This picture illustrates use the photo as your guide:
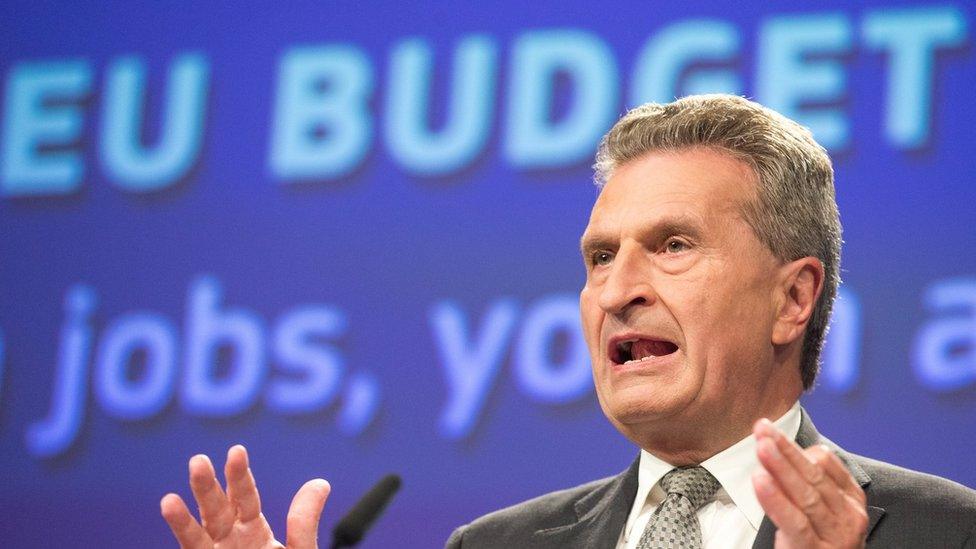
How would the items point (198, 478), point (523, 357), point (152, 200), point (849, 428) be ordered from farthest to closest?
point (152, 200) → point (523, 357) → point (849, 428) → point (198, 478)

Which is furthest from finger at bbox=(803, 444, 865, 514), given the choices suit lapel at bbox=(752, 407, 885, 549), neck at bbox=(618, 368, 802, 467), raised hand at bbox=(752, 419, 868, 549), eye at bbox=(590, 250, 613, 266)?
eye at bbox=(590, 250, 613, 266)

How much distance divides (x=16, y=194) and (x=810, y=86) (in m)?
2.52

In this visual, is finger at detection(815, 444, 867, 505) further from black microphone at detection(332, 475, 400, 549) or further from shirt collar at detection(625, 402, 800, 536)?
black microphone at detection(332, 475, 400, 549)

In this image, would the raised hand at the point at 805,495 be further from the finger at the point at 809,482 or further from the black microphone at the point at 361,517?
the black microphone at the point at 361,517

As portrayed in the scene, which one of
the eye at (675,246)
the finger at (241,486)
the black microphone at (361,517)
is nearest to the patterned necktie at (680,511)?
the eye at (675,246)

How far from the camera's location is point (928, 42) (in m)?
3.37

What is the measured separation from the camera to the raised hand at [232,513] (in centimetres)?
184

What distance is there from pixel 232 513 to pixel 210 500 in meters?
0.05

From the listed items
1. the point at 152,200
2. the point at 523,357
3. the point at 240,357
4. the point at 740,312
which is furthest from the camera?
the point at 152,200

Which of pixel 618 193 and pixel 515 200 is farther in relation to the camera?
pixel 515 200

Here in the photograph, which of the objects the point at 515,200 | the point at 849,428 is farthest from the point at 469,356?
the point at 849,428

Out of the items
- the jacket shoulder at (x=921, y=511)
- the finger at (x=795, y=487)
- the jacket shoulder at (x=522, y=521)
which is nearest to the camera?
Result: the finger at (x=795, y=487)

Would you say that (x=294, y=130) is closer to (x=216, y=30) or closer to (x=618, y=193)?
(x=216, y=30)

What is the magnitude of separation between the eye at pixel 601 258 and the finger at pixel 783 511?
708mm
